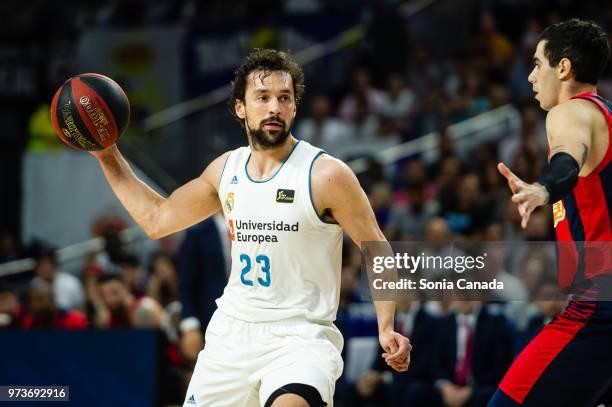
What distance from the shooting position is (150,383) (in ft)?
25.8

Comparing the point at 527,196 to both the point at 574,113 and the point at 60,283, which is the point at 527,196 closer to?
→ the point at 574,113

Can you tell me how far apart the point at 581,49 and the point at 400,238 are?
5592 mm

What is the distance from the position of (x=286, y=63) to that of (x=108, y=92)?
0.96 meters

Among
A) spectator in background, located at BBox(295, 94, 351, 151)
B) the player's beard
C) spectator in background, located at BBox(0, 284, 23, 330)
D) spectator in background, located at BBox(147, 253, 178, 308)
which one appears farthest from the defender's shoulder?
spectator in background, located at BBox(295, 94, 351, 151)

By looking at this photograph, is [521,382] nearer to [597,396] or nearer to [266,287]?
[597,396]

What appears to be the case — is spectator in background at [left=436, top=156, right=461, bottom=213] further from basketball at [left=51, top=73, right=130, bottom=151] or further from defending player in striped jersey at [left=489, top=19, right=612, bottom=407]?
defending player in striped jersey at [left=489, top=19, right=612, bottom=407]

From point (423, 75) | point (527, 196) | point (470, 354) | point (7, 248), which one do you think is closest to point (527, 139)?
point (423, 75)

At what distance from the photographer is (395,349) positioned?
15.9ft

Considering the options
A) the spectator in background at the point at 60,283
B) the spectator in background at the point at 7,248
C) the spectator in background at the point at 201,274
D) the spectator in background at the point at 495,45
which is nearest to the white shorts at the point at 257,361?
the spectator in background at the point at 201,274

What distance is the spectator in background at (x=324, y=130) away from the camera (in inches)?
514

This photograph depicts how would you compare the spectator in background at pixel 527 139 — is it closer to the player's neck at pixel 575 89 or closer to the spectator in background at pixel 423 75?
the spectator in background at pixel 423 75

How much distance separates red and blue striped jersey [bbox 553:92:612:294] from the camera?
4.67 metres

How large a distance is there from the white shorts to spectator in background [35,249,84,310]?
614 cm

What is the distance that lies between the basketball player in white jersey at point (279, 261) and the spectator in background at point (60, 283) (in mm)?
6119
